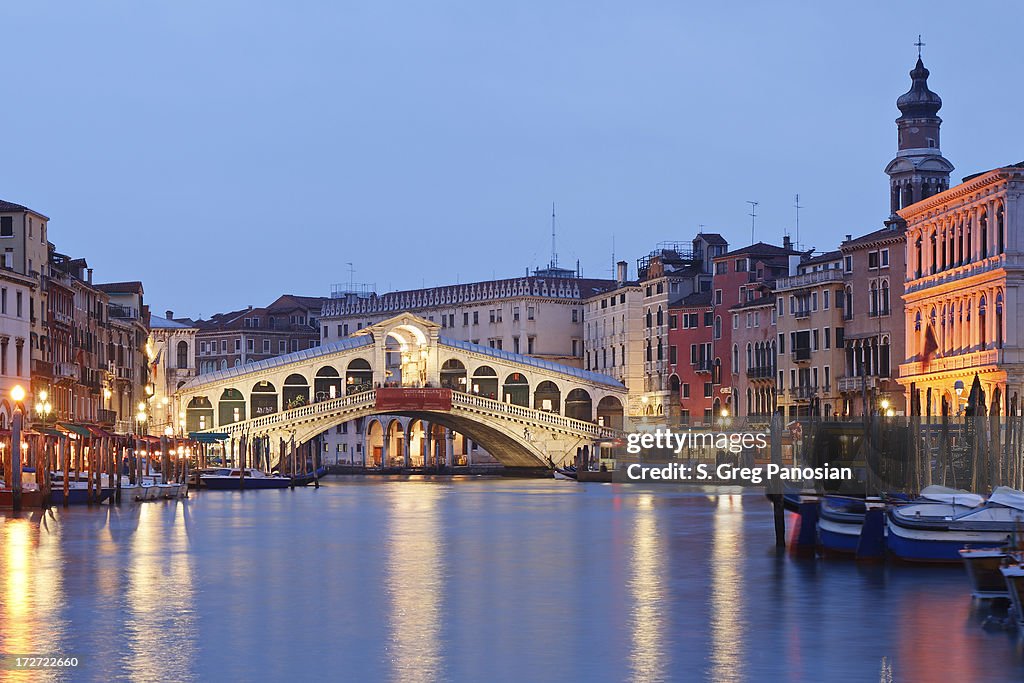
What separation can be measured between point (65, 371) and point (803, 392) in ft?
84.1

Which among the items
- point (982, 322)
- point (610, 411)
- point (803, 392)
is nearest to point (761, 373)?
point (803, 392)

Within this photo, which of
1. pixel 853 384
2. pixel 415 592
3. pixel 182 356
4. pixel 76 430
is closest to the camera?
pixel 415 592

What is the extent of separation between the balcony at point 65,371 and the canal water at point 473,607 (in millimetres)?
19981

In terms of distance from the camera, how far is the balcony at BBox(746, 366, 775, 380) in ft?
237

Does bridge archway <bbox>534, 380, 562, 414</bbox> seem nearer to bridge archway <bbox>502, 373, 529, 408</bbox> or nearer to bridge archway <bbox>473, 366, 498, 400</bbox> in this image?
bridge archway <bbox>502, 373, 529, 408</bbox>

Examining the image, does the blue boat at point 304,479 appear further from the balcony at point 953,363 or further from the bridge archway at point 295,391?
the balcony at point 953,363

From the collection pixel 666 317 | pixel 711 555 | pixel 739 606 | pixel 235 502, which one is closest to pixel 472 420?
pixel 666 317

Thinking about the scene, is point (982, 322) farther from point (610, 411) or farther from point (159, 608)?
point (610, 411)

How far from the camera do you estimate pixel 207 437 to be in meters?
70.5

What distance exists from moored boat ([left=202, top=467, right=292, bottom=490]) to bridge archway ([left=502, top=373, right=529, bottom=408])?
671 inches

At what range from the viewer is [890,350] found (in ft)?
208

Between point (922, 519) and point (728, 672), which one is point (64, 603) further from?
point (922, 519)

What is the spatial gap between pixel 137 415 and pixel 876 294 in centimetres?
2871
